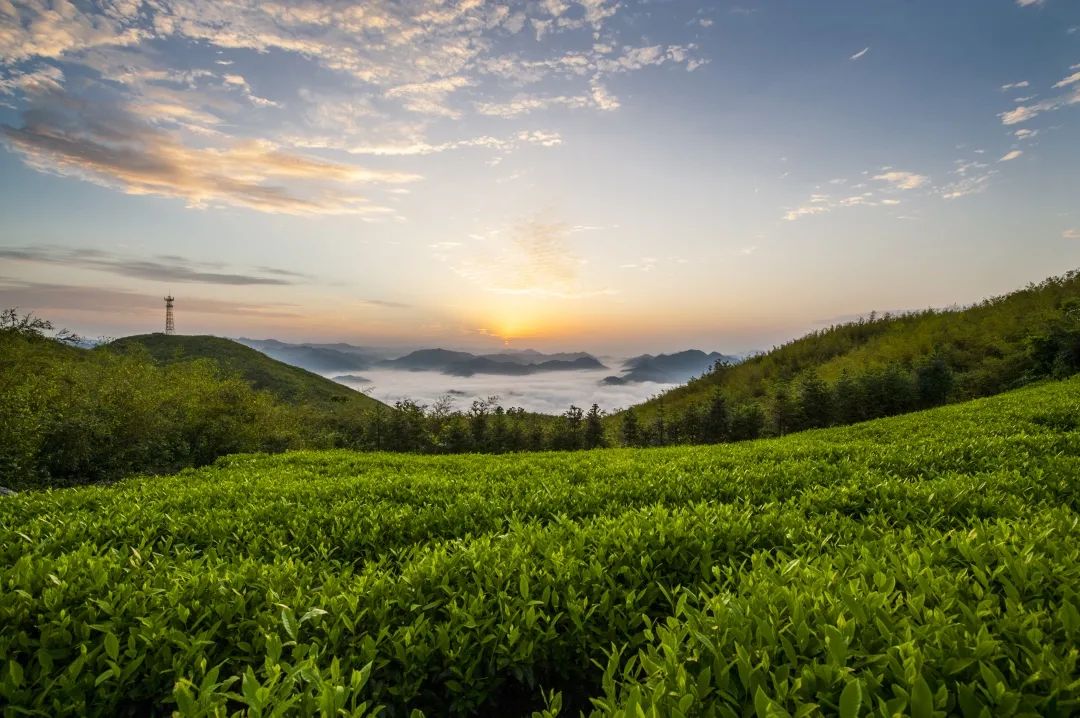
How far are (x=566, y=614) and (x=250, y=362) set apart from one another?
90750mm

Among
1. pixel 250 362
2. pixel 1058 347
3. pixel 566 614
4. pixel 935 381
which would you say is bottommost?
pixel 566 614

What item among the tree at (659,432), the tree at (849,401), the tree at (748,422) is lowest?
the tree at (659,432)

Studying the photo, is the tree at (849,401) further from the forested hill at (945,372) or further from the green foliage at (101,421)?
the green foliage at (101,421)

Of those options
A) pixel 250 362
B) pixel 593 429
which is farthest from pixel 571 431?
pixel 250 362

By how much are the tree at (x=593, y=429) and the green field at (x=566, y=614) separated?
737 inches

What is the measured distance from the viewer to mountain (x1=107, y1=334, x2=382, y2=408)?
72.7 meters

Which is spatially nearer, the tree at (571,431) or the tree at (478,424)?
the tree at (478,424)

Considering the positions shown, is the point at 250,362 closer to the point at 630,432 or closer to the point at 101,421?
the point at 101,421

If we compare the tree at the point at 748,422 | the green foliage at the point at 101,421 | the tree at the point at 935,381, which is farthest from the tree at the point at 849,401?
the green foliage at the point at 101,421

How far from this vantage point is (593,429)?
23594mm

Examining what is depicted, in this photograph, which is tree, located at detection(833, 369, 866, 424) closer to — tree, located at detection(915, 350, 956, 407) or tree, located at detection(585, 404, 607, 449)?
tree, located at detection(915, 350, 956, 407)

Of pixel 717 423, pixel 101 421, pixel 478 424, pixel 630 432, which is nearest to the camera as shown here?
pixel 101 421

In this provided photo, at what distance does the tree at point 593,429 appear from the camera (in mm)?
23475

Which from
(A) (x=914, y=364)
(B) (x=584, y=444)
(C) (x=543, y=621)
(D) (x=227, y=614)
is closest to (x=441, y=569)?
(C) (x=543, y=621)
